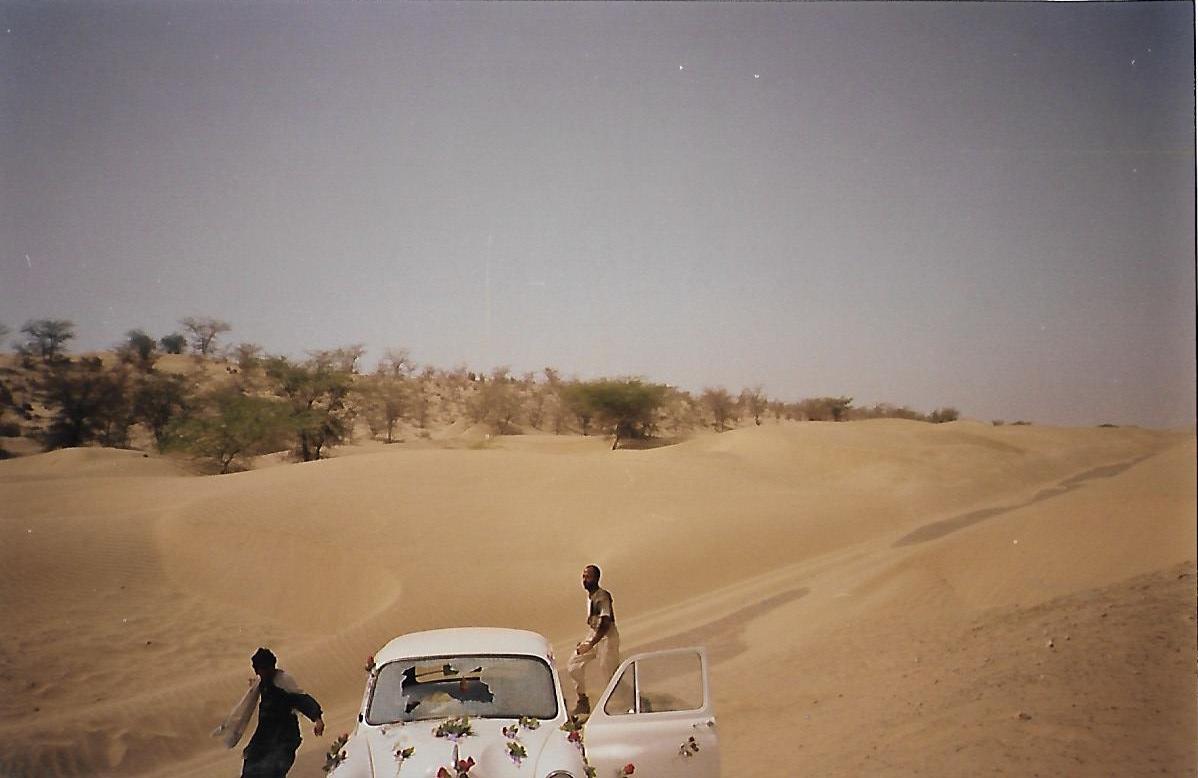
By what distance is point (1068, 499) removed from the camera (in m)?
13.1

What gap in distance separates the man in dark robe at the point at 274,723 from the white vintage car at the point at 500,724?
0.58m

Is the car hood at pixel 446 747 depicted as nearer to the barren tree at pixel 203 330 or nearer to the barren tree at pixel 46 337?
the barren tree at pixel 203 330

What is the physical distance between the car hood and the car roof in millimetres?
535

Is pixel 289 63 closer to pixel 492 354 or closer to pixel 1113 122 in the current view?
pixel 492 354

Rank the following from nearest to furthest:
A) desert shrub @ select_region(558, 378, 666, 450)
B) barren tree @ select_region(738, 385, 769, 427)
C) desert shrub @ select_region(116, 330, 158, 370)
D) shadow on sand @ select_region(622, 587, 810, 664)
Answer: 1. shadow on sand @ select_region(622, 587, 810, 664)
2. desert shrub @ select_region(116, 330, 158, 370)
3. desert shrub @ select_region(558, 378, 666, 450)
4. barren tree @ select_region(738, 385, 769, 427)

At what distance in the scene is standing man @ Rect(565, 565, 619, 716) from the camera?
8500mm

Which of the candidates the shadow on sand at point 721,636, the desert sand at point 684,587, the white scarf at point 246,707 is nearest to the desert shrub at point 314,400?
the desert sand at point 684,587

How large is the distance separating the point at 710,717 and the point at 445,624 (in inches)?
186

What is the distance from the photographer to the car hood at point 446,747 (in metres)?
5.72

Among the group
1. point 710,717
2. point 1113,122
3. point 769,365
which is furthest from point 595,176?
point 710,717

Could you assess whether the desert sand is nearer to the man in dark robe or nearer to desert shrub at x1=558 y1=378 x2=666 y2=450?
desert shrub at x1=558 y1=378 x2=666 y2=450

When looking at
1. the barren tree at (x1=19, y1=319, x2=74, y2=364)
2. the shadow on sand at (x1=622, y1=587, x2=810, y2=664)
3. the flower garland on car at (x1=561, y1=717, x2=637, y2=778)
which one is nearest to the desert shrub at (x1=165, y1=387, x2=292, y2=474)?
the barren tree at (x1=19, y1=319, x2=74, y2=364)

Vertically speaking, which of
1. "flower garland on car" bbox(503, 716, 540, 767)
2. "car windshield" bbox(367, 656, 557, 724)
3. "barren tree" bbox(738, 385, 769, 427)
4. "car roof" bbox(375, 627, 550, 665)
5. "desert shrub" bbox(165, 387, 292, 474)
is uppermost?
"barren tree" bbox(738, 385, 769, 427)

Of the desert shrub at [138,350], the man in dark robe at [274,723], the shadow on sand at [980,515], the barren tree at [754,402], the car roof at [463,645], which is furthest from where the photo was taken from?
the barren tree at [754,402]
